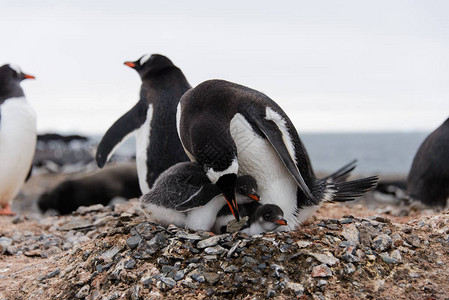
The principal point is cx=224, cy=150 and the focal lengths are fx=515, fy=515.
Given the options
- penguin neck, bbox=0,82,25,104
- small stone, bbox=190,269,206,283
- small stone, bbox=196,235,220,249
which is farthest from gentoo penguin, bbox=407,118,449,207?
penguin neck, bbox=0,82,25,104

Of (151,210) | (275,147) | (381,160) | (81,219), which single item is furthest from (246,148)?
(381,160)

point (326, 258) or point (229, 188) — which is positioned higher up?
point (229, 188)

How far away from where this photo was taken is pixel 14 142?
786 centimetres

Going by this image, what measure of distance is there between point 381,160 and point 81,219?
4765 cm

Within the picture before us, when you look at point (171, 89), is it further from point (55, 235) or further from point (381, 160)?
point (381, 160)

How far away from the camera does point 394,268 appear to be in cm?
333

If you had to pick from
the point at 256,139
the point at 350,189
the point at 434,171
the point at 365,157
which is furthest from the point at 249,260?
the point at 365,157

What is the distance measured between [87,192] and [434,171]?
6015mm

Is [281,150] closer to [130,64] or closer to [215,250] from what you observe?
[215,250]

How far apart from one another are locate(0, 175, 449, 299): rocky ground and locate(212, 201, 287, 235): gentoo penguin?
0.13 m

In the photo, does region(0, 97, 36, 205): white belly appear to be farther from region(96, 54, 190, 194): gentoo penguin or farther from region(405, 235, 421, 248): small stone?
region(405, 235, 421, 248): small stone

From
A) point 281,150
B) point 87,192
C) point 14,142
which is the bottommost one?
point 87,192

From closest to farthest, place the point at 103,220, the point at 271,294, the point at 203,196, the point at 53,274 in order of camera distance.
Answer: the point at 271,294
the point at 203,196
the point at 53,274
the point at 103,220

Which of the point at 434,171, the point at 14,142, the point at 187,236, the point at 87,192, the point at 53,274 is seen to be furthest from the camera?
the point at 87,192
